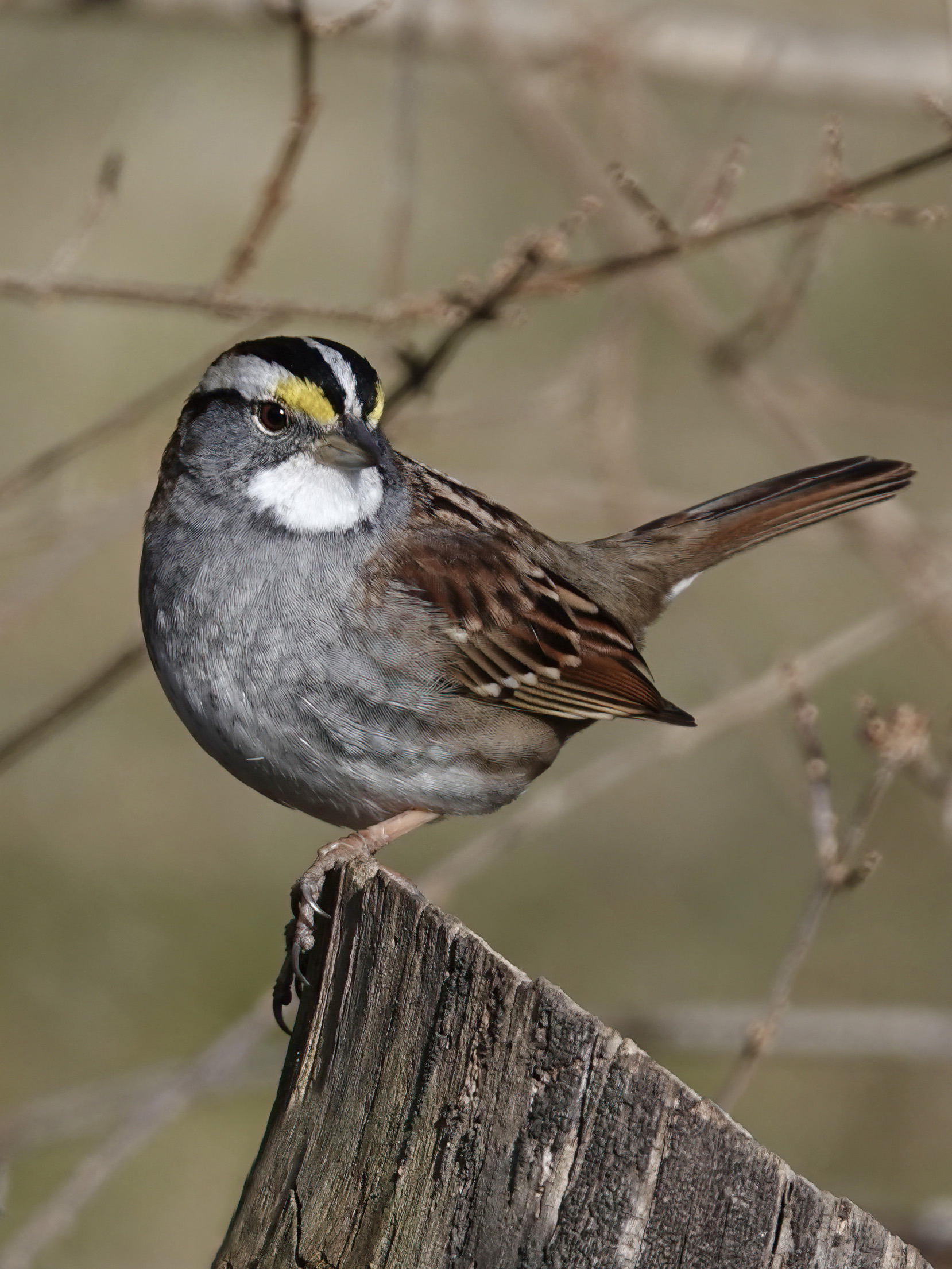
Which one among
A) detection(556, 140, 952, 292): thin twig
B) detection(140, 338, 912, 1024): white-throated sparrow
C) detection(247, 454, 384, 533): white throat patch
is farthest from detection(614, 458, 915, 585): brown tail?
detection(247, 454, 384, 533): white throat patch

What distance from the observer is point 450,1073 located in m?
2.06

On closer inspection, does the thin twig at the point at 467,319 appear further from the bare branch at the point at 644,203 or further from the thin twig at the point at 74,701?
the thin twig at the point at 74,701

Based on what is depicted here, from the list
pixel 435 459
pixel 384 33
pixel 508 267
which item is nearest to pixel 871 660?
pixel 435 459

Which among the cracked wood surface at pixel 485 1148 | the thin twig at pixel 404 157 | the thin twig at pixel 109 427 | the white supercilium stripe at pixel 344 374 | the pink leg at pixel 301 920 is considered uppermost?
the thin twig at pixel 404 157

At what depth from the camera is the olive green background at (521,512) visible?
542 cm

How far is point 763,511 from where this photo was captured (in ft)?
14.2

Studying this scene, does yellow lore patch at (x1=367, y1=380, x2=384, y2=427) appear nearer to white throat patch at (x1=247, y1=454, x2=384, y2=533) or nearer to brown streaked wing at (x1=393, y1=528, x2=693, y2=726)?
white throat patch at (x1=247, y1=454, x2=384, y2=533)

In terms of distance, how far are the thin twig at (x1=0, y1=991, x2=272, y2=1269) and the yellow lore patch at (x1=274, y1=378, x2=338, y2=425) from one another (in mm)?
1317

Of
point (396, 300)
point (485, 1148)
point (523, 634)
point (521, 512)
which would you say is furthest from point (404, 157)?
point (485, 1148)

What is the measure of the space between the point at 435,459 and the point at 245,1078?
147 inches

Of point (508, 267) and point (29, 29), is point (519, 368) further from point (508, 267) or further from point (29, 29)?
point (508, 267)

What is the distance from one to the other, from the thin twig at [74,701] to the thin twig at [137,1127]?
2.74 ft

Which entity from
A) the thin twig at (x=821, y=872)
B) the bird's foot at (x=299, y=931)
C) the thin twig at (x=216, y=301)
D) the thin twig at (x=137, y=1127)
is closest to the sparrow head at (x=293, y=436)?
the thin twig at (x=216, y=301)

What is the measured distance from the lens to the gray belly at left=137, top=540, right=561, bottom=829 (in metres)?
3.14
